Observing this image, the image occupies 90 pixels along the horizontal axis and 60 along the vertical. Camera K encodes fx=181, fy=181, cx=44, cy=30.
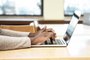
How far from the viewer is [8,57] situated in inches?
38.4

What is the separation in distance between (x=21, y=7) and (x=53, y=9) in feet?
2.11

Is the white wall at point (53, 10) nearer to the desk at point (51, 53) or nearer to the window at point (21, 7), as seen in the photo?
the window at point (21, 7)

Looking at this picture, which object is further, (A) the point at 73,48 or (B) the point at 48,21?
(B) the point at 48,21

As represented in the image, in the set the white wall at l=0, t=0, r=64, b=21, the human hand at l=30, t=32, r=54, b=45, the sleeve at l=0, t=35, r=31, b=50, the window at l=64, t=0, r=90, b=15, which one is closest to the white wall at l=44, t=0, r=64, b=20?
the white wall at l=0, t=0, r=64, b=21

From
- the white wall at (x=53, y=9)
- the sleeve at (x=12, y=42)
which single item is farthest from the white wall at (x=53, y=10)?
the sleeve at (x=12, y=42)

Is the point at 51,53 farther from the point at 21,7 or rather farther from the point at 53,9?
the point at 21,7

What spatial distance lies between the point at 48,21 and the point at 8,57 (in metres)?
2.41

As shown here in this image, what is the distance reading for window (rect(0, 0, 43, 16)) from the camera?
353 cm

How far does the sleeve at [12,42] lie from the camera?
1.08 metres

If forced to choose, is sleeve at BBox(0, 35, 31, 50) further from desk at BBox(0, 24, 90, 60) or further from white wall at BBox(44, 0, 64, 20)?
white wall at BBox(44, 0, 64, 20)

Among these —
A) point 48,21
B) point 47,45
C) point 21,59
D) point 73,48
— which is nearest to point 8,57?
point 21,59

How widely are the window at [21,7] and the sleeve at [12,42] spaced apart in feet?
8.05

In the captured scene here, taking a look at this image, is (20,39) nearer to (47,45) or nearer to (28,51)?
(28,51)

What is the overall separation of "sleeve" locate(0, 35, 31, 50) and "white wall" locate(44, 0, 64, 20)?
229 centimetres
